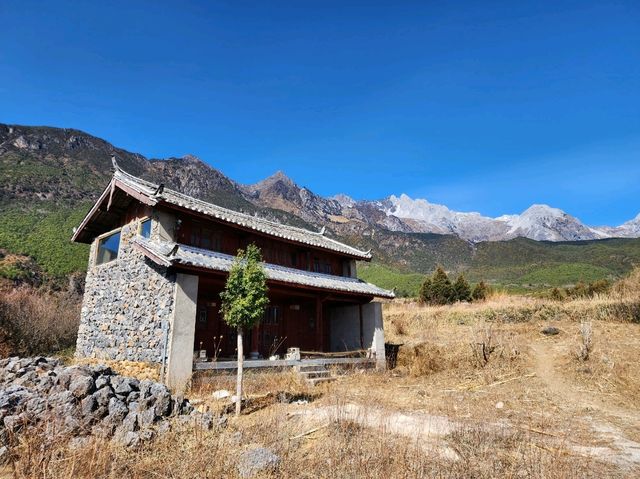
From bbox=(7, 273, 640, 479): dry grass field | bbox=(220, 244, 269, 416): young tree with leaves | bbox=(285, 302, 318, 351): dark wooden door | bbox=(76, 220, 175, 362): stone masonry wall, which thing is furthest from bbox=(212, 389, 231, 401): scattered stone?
bbox=(285, 302, 318, 351): dark wooden door

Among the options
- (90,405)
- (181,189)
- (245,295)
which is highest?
(181,189)

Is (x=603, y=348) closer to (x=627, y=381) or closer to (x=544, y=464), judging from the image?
(x=627, y=381)

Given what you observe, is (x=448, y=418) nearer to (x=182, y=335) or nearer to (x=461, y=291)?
(x=182, y=335)

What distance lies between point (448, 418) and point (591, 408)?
4.99 meters

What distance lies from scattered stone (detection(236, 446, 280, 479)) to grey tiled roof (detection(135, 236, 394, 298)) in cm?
782

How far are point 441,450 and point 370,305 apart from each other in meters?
13.3

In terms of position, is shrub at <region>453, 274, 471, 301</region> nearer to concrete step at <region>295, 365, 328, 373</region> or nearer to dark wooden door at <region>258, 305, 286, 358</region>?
dark wooden door at <region>258, 305, 286, 358</region>

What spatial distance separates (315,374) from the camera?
1595 centimetres

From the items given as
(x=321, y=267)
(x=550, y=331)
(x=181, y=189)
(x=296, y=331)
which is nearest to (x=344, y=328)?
(x=296, y=331)

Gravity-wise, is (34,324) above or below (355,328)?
above

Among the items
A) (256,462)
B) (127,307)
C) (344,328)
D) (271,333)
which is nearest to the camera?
(256,462)

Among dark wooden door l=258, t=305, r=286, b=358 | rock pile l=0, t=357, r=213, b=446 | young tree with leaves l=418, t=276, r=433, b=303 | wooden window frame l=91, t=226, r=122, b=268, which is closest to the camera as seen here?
rock pile l=0, t=357, r=213, b=446

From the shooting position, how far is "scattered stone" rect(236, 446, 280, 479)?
5523 mm

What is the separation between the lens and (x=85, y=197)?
170 ft
